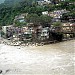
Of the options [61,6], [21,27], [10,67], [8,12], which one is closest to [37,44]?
[21,27]

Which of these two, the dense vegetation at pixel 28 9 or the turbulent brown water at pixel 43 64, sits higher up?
the dense vegetation at pixel 28 9

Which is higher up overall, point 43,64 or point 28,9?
point 28,9

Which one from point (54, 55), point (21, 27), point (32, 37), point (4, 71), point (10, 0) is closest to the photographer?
point (4, 71)

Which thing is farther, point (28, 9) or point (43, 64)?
point (28, 9)

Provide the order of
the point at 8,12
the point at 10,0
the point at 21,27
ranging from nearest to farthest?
the point at 21,27 < the point at 8,12 < the point at 10,0

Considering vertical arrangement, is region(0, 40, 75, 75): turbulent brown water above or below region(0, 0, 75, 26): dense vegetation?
below

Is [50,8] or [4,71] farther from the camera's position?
[50,8]

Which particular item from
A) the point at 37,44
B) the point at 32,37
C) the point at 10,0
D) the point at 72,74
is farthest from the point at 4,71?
the point at 10,0

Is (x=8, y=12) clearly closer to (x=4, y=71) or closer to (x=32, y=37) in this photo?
(x=32, y=37)

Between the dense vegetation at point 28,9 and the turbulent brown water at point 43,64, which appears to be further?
the dense vegetation at point 28,9

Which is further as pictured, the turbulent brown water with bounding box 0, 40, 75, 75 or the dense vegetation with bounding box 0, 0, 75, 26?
the dense vegetation with bounding box 0, 0, 75, 26

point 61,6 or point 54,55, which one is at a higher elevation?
point 61,6
